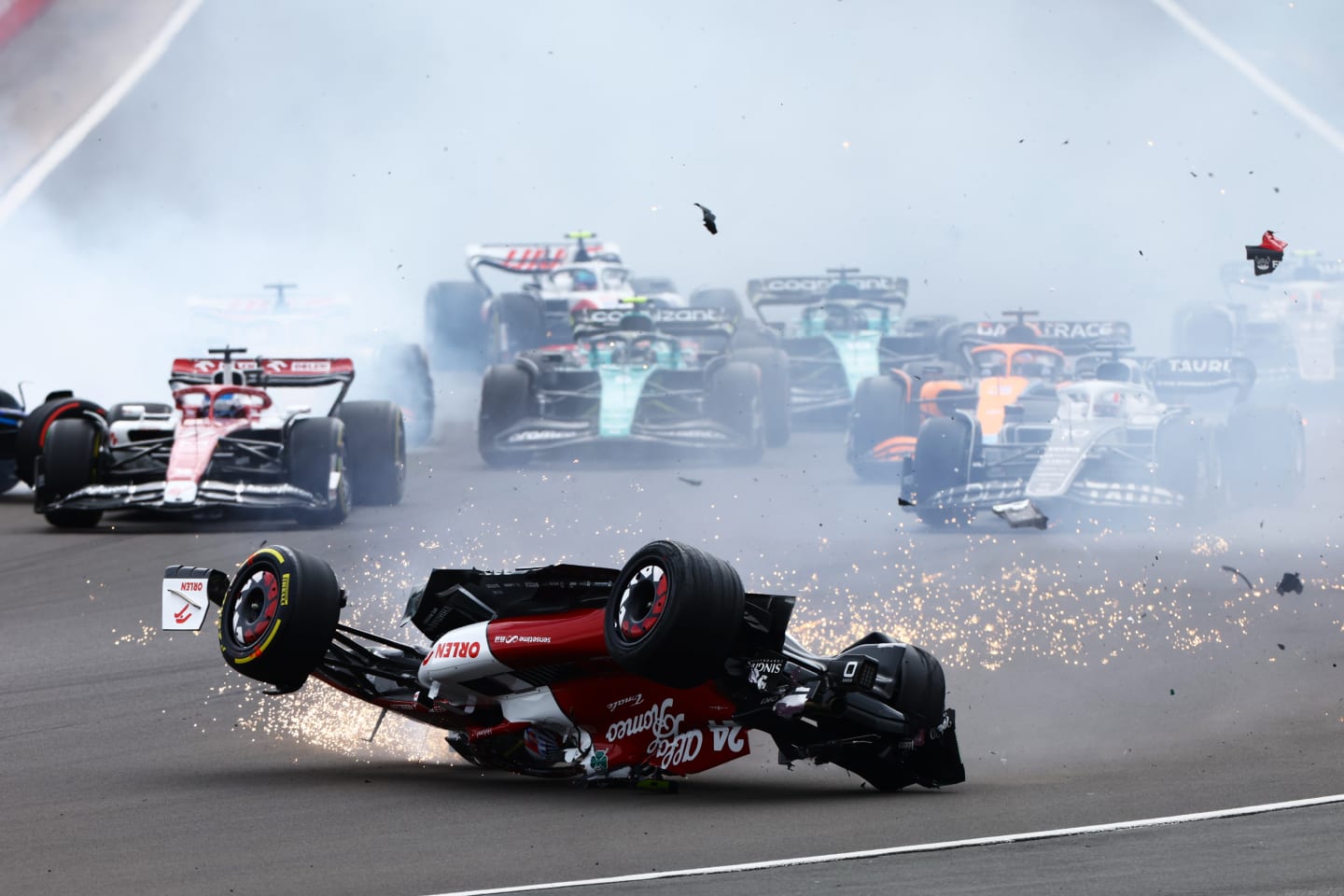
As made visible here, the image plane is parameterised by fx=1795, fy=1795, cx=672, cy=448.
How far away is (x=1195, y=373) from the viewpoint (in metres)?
18.7

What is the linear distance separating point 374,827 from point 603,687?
1316 mm

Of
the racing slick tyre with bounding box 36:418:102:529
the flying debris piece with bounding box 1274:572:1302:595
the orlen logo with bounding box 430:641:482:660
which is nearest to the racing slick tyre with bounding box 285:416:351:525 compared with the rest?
the racing slick tyre with bounding box 36:418:102:529

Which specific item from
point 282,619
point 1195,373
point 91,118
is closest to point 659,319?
point 1195,373

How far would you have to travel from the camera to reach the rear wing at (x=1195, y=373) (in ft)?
60.8

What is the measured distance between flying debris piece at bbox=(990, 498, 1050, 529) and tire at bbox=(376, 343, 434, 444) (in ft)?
33.8

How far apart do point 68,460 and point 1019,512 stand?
876 centimetres

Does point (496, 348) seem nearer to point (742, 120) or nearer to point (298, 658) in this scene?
point (742, 120)

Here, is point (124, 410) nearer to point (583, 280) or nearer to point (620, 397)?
point (620, 397)

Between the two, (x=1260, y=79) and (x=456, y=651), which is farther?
(x=1260, y=79)

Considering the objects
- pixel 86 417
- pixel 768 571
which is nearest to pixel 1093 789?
pixel 768 571

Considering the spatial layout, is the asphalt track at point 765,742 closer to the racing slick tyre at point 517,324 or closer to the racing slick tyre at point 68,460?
the racing slick tyre at point 68,460

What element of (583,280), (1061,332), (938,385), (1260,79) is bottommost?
(938,385)

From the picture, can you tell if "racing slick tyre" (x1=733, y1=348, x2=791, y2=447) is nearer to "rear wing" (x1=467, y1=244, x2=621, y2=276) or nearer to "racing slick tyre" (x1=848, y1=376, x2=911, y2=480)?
"racing slick tyre" (x1=848, y1=376, x2=911, y2=480)

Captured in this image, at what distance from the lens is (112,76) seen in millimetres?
36469
